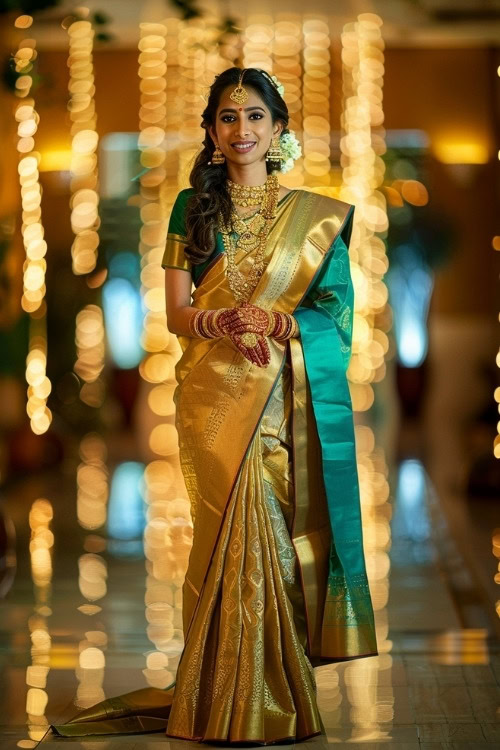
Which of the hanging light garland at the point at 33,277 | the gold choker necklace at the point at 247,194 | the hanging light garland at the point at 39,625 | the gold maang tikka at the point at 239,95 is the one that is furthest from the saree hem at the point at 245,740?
the hanging light garland at the point at 33,277

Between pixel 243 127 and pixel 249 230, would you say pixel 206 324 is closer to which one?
pixel 249 230

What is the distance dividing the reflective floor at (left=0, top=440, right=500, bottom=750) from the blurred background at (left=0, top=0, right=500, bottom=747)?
2 cm

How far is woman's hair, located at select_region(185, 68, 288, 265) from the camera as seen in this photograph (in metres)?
3.40

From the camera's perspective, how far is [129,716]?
356 centimetres

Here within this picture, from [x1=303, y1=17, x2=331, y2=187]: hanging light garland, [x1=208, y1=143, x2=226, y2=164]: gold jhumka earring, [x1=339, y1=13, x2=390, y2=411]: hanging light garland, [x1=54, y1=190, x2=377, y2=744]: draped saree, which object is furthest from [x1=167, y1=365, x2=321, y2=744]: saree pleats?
[x1=303, y1=17, x2=331, y2=187]: hanging light garland

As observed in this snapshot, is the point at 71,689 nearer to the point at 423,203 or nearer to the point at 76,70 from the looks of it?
the point at 76,70

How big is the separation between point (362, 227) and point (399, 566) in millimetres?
6871

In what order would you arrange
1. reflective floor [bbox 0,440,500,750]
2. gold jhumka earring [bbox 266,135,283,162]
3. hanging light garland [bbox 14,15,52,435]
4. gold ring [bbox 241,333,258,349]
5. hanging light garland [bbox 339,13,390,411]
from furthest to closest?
hanging light garland [bbox 339,13,390,411], hanging light garland [bbox 14,15,52,435], reflective floor [bbox 0,440,500,750], gold jhumka earring [bbox 266,135,283,162], gold ring [bbox 241,333,258,349]

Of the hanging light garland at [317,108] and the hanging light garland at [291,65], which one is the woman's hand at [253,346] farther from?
the hanging light garland at [317,108]

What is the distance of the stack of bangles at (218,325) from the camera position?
3311 millimetres

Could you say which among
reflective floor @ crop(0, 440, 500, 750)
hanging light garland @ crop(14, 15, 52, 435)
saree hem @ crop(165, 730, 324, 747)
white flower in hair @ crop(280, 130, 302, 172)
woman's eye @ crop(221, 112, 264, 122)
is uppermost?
hanging light garland @ crop(14, 15, 52, 435)

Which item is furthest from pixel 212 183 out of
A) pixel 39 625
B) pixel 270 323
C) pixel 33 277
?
pixel 33 277

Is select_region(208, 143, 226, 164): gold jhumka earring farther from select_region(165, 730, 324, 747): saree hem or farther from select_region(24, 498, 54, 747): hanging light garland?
select_region(24, 498, 54, 747): hanging light garland

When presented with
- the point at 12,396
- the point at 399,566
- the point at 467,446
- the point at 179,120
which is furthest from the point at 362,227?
the point at 399,566
